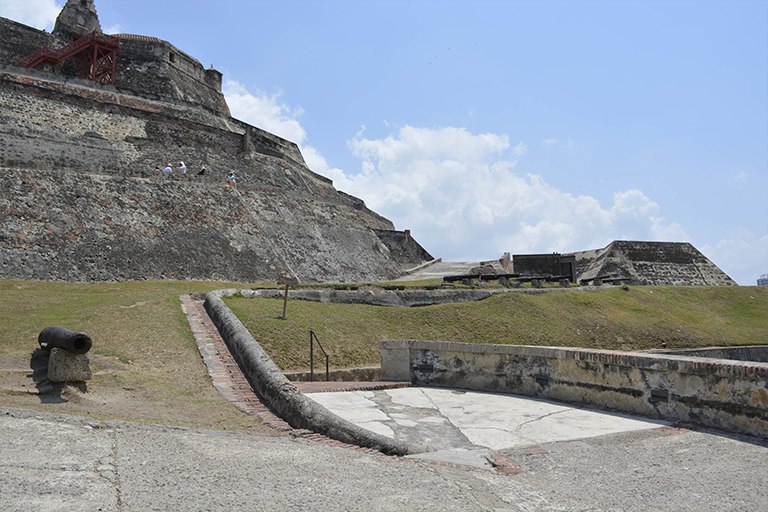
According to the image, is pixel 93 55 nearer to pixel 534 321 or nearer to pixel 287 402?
pixel 534 321

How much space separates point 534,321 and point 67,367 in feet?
37.4

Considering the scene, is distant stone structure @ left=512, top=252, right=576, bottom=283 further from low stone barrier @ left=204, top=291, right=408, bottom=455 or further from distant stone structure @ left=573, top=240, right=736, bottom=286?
low stone barrier @ left=204, top=291, right=408, bottom=455

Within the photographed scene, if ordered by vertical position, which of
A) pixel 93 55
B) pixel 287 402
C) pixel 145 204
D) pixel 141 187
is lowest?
pixel 287 402

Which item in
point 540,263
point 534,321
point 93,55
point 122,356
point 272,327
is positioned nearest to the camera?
point 122,356

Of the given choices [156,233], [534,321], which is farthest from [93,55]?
[534,321]

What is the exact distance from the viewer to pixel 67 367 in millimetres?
6488

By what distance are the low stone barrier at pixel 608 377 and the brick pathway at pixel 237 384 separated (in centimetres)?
66

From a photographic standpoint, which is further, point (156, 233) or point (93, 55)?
point (93, 55)

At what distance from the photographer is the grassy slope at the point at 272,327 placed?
6.55m

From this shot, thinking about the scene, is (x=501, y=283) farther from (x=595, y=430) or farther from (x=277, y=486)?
(x=277, y=486)

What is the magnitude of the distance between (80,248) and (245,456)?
14.1 m

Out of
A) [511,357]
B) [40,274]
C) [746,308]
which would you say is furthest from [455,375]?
[746,308]

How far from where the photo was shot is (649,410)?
248 inches

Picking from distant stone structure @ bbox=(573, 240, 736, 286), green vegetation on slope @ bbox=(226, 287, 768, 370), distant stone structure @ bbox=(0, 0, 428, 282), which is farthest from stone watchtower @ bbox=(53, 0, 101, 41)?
distant stone structure @ bbox=(573, 240, 736, 286)
